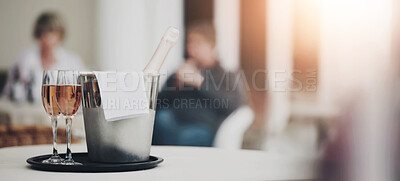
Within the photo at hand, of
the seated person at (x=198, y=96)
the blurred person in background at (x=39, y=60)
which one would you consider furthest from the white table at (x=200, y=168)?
the blurred person in background at (x=39, y=60)

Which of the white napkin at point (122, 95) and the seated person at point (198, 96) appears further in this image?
the seated person at point (198, 96)

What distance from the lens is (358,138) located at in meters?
0.67

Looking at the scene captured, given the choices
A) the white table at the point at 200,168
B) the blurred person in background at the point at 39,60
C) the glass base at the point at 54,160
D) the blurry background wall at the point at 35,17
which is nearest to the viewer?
the white table at the point at 200,168

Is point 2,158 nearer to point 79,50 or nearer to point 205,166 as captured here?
point 205,166

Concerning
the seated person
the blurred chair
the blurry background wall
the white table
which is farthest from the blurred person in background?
the white table

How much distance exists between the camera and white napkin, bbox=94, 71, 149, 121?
769 mm

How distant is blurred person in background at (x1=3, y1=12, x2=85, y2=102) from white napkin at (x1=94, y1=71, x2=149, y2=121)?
3216 millimetres

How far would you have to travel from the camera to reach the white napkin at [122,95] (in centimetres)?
77

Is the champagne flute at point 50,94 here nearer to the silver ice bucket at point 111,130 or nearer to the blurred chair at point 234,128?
the silver ice bucket at point 111,130

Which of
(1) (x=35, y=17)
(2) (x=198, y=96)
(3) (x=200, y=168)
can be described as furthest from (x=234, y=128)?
(3) (x=200, y=168)

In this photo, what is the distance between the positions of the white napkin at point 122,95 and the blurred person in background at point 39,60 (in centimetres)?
322

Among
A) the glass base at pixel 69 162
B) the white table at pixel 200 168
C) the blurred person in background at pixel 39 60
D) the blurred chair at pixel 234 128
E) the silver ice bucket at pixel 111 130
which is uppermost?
the blurred person in background at pixel 39 60

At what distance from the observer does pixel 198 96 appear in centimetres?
328

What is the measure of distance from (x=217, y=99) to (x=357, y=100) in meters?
2.54
